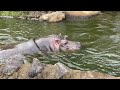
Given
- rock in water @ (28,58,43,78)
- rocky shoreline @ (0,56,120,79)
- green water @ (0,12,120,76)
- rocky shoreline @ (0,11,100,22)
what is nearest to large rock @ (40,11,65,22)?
rocky shoreline @ (0,11,100,22)

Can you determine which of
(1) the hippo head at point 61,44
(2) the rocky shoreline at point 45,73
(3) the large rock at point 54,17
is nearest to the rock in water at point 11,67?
(2) the rocky shoreline at point 45,73

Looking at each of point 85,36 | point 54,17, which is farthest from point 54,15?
point 85,36

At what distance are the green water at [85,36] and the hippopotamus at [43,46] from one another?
0.37m

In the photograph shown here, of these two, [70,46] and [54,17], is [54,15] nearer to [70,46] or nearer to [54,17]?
[54,17]

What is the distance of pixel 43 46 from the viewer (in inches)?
308

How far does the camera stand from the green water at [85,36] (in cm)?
638

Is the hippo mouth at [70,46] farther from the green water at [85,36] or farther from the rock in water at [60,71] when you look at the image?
the rock in water at [60,71]

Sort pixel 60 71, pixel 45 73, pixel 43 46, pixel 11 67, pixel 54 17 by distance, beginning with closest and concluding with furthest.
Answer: pixel 60 71 < pixel 45 73 < pixel 11 67 < pixel 43 46 < pixel 54 17

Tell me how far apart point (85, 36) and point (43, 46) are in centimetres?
205

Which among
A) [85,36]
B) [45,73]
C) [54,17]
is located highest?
[45,73]

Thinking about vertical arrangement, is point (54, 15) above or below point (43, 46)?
above

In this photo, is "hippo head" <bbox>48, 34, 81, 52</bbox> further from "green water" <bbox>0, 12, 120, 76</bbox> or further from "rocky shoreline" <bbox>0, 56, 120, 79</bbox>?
"rocky shoreline" <bbox>0, 56, 120, 79</bbox>
